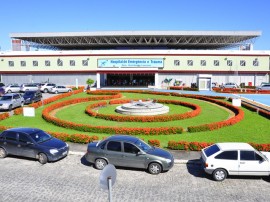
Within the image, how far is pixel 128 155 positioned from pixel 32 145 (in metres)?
5.41

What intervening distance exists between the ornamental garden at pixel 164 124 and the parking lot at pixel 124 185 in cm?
320

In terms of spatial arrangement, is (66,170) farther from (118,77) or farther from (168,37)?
(168,37)

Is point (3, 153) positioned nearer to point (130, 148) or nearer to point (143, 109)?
point (130, 148)

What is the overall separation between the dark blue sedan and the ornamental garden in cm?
229

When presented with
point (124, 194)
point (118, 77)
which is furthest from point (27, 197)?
point (118, 77)

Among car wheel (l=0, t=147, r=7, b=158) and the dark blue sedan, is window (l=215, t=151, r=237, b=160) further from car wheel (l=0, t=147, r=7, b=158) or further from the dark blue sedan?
car wheel (l=0, t=147, r=7, b=158)

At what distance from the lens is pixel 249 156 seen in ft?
38.9

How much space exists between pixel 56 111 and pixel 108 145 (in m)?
17.4

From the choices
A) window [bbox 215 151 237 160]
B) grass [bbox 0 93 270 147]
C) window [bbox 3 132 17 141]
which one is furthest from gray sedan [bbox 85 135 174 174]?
window [bbox 3 132 17 141]

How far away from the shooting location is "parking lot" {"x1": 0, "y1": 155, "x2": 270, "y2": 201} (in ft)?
33.6

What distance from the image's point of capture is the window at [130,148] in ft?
41.4

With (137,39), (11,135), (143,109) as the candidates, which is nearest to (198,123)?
(143,109)

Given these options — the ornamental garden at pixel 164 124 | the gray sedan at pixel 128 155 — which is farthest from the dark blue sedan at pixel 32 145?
the ornamental garden at pixel 164 124

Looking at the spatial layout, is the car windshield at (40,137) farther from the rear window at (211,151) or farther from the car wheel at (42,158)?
the rear window at (211,151)
